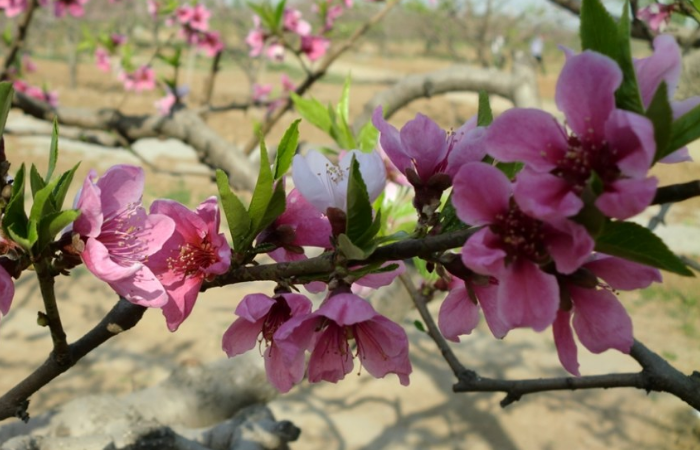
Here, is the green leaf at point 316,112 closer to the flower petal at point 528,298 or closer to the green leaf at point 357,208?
the green leaf at point 357,208

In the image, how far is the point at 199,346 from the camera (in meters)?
4.82

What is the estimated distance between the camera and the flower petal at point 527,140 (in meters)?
0.57

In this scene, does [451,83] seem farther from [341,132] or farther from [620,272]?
[620,272]

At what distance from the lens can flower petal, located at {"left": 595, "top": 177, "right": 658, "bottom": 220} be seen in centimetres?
50

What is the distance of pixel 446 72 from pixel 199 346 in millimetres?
2884

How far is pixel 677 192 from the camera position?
1.79 feet

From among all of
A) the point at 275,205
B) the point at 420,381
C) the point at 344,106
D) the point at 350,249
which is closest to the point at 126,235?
the point at 275,205

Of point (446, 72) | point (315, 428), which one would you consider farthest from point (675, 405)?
point (446, 72)

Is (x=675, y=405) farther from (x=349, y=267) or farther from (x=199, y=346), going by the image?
(x=349, y=267)

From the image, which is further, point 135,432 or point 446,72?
point 446,72

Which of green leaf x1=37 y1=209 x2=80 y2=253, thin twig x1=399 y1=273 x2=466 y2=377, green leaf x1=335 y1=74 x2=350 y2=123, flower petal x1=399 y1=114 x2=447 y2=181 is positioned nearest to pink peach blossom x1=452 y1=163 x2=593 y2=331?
flower petal x1=399 y1=114 x2=447 y2=181

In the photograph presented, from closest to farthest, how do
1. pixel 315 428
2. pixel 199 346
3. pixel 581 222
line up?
pixel 581 222, pixel 315 428, pixel 199 346

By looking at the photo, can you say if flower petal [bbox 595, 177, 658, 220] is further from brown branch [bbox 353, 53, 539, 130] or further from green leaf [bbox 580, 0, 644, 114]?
brown branch [bbox 353, 53, 539, 130]

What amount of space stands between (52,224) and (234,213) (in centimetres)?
20
